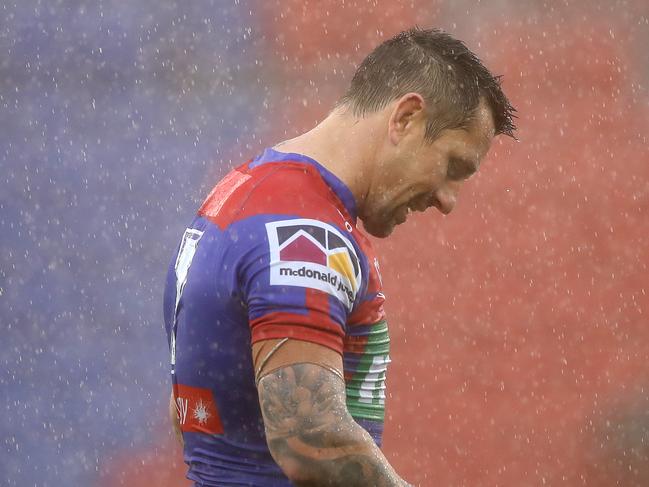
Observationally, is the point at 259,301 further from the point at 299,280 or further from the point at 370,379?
the point at 370,379

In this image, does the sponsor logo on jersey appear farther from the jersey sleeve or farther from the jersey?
the jersey sleeve

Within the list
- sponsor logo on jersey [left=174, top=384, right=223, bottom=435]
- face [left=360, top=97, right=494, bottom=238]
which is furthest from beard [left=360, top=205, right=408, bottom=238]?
sponsor logo on jersey [left=174, top=384, right=223, bottom=435]

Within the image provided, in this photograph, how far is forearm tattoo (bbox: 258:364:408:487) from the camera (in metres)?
1.61

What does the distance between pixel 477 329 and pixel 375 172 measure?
2.70m

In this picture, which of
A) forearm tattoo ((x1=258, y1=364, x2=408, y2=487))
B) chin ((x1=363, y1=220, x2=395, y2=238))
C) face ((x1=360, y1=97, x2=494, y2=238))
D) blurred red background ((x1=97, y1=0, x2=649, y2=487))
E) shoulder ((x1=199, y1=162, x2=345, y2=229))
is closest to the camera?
forearm tattoo ((x1=258, y1=364, x2=408, y2=487))

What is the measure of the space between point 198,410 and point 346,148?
1.65 feet

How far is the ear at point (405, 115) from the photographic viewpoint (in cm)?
190

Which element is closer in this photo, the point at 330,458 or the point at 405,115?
the point at 330,458

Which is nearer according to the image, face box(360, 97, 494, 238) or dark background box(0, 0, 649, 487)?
face box(360, 97, 494, 238)

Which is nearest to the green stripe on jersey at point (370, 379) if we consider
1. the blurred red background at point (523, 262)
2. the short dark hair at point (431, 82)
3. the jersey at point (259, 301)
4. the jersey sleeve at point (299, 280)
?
the jersey at point (259, 301)

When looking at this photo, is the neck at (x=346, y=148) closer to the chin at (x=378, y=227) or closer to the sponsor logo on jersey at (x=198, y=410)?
the chin at (x=378, y=227)

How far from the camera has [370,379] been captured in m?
1.84

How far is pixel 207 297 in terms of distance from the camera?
1729 mm

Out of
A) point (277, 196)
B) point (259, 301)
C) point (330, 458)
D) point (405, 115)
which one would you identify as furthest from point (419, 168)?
point (330, 458)
